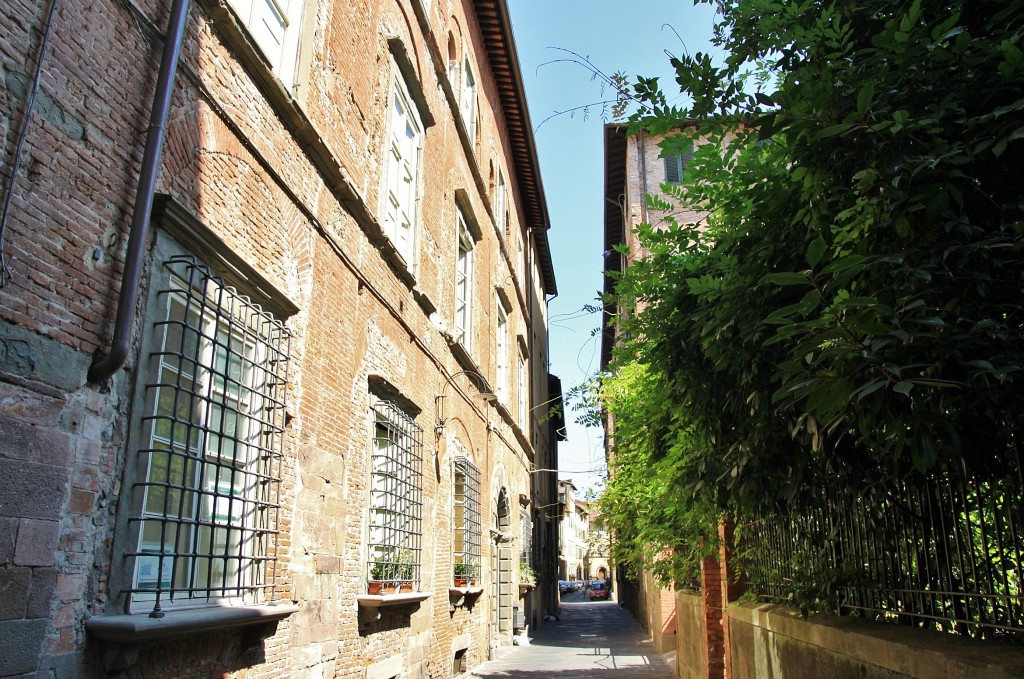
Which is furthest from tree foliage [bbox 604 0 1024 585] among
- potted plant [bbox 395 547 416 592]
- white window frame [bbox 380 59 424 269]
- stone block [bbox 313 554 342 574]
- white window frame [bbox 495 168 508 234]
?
white window frame [bbox 495 168 508 234]

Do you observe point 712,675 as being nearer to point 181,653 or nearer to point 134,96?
point 181,653

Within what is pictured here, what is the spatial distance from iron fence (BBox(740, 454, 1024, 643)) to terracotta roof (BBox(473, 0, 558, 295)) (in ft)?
44.2

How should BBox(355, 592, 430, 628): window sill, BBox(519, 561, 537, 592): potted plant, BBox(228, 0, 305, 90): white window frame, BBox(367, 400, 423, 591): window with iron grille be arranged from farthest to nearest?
BBox(519, 561, 537, 592): potted plant, BBox(367, 400, 423, 591): window with iron grille, BBox(355, 592, 430, 628): window sill, BBox(228, 0, 305, 90): white window frame

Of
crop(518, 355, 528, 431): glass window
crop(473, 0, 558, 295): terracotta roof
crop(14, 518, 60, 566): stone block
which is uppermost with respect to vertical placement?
crop(473, 0, 558, 295): terracotta roof

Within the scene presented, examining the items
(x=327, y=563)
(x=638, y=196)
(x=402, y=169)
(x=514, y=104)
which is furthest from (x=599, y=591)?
(x=327, y=563)

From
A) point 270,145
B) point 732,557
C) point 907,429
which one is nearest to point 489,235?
point 732,557

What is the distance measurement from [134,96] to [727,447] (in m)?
3.87

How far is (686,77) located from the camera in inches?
132

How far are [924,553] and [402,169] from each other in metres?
7.49

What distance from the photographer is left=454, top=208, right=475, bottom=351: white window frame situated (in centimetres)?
1286

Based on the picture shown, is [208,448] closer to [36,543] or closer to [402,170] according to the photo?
[36,543]

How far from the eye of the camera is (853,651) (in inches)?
154

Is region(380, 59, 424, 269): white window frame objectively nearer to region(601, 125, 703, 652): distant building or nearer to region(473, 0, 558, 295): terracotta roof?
A: region(473, 0, 558, 295): terracotta roof

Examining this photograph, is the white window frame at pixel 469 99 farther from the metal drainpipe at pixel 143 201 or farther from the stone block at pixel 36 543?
the stone block at pixel 36 543
